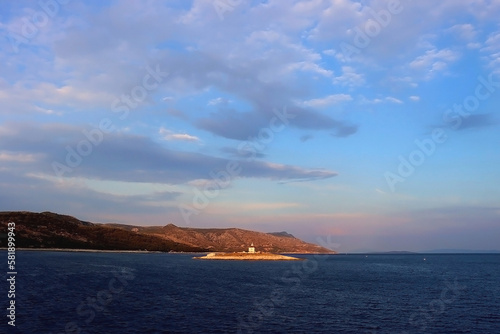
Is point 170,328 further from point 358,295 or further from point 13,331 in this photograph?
point 358,295

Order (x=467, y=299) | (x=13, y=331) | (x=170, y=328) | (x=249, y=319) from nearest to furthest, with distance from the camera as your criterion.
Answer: (x=13, y=331)
(x=170, y=328)
(x=249, y=319)
(x=467, y=299)

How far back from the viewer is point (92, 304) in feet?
170

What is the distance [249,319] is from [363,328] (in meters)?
12.4

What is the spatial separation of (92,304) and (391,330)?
36732mm

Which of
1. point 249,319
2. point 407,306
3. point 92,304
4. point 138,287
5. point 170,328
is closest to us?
point 170,328

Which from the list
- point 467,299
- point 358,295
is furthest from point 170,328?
point 467,299

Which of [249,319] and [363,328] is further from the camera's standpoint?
[249,319]

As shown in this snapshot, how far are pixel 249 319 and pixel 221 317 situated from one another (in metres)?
3.36

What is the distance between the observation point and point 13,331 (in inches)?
1432

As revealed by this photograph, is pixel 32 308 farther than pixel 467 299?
No


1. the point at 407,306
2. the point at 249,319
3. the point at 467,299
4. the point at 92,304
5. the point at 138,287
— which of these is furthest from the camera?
the point at 138,287

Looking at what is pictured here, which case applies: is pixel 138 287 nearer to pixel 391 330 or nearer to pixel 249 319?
pixel 249 319

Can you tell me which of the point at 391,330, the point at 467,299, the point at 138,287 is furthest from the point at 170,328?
the point at 467,299

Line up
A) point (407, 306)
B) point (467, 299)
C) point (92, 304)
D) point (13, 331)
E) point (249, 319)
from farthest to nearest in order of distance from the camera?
1. point (467, 299)
2. point (407, 306)
3. point (92, 304)
4. point (249, 319)
5. point (13, 331)
